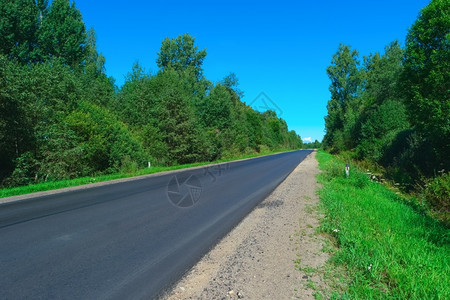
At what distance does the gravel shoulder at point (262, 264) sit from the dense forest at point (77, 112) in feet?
49.3

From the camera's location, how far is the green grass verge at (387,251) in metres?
3.24

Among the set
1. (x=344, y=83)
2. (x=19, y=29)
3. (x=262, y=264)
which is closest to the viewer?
(x=262, y=264)

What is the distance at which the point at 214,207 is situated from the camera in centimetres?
804

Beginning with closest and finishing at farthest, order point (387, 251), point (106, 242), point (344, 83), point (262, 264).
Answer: point (262, 264)
point (387, 251)
point (106, 242)
point (344, 83)

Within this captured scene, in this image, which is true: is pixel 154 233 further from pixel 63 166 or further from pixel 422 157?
pixel 422 157

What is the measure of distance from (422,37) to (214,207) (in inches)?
679

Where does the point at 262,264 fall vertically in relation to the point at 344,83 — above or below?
below

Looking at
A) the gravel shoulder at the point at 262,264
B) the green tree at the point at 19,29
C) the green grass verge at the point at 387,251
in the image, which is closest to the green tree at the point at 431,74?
the green grass verge at the point at 387,251

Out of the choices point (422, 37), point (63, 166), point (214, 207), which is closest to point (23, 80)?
point (63, 166)

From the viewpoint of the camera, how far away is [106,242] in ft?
16.5

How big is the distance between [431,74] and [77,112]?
77.2 ft

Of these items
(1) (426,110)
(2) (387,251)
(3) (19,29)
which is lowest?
(2) (387,251)

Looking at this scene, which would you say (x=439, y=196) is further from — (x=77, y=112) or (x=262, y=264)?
(x=77, y=112)

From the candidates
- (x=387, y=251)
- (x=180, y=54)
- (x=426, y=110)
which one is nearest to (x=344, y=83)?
(x=180, y=54)
